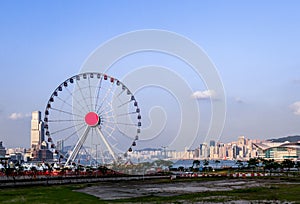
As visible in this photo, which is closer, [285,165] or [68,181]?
[68,181]

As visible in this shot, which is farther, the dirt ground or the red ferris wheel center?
the red ferris wheel center

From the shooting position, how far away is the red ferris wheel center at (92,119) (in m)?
75.9

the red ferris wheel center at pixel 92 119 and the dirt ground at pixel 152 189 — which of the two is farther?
the red ferris wheel center at pixel 92 119

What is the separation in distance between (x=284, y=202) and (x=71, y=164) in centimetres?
5823

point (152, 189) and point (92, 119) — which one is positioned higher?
point (92, 119)

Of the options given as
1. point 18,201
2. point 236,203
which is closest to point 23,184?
point 18,201

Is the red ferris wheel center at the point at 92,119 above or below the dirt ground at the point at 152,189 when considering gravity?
above

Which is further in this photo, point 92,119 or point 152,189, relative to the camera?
point 92,119

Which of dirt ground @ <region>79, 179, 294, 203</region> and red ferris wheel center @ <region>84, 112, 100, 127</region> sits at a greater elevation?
red ferris wheel center @ <region>84, 112, 100, 127</region>

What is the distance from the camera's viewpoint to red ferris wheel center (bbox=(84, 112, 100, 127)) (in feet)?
249

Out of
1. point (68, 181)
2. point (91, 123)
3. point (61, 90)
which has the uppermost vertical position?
point (61, 90)

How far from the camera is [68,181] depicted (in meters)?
64.4

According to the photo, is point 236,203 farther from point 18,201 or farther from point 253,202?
point 18,201

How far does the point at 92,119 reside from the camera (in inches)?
2997
